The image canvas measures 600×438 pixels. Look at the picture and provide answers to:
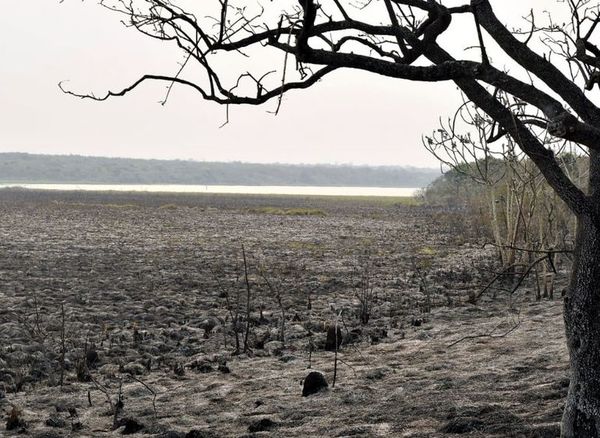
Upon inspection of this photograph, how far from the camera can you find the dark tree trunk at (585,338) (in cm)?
443

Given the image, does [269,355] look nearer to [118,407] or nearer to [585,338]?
[118,407]

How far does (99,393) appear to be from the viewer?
21.4 ft

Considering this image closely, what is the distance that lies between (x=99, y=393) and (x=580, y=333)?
4.12 m

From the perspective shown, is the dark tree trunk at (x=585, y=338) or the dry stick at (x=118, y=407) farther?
the dry stick at (x=118, y=407)

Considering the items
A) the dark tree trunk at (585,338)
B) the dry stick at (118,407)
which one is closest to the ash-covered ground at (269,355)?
the dry stick at (118,407)

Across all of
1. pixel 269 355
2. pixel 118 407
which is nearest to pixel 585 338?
pixel 118 407

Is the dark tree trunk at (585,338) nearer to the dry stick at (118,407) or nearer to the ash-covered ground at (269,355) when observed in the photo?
the ash-covered ground at (269,355)

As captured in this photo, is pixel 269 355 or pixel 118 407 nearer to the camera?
pixel 118 407

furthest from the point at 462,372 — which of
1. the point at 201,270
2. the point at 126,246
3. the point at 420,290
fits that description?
the point at 126,246

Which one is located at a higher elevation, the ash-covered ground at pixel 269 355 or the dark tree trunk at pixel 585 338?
the dark tree trunk at pixel 585 338

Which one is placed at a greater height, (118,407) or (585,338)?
(585,338)

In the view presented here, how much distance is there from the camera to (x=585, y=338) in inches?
176

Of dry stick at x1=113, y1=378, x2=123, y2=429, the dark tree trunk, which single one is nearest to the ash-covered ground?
dry stick at x1=113, y1=378, x2=123, y2=429

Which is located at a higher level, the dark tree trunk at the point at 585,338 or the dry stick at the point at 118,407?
the dark tree trunk at the point at 585,338
